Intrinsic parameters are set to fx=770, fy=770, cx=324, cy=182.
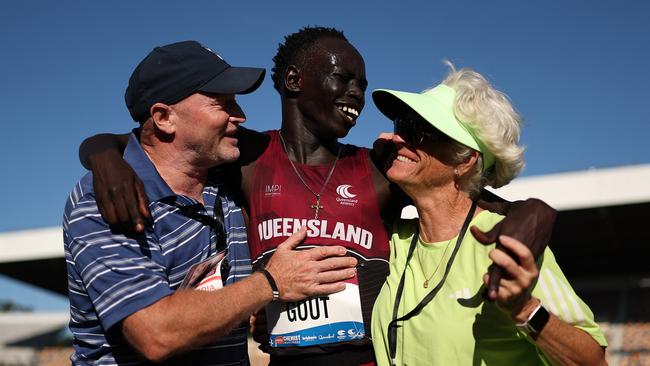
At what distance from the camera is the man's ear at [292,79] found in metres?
3.94

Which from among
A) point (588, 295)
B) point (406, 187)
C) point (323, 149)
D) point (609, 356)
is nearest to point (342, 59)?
point (323, 149)

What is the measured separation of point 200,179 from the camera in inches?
136

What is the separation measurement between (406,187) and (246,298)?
912 mm

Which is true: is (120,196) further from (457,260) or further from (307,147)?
(457,260)

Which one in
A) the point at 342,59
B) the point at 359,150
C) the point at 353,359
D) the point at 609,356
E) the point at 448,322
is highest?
the point at 342,59

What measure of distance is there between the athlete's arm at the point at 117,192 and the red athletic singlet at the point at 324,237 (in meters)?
0.70

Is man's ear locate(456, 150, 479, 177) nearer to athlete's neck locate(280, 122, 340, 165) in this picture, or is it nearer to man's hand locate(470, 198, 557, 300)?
man's hand locate(470, 198, 557, 300)

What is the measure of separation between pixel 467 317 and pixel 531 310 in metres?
0.43

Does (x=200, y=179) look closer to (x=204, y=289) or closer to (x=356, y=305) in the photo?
(x=204, y=289)

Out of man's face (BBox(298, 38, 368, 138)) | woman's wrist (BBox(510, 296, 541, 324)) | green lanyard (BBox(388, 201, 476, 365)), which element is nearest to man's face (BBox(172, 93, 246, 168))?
man's face (BBox(298, 38, 368, 138))

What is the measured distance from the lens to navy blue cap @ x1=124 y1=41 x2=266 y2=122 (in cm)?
330

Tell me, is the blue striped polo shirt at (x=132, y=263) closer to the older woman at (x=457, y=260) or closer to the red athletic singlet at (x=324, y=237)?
the red athletic singlet at (x=324, y=237)

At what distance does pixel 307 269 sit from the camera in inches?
126

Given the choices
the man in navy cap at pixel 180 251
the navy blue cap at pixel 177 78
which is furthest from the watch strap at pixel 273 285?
the navy blue cap at pixel 177 78
